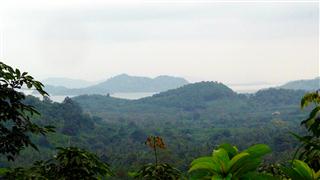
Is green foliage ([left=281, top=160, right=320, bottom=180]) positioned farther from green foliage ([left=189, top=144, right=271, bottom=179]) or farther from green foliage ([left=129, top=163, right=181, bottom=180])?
green foliage ([left=129, top=163, right=181, bottom=180])

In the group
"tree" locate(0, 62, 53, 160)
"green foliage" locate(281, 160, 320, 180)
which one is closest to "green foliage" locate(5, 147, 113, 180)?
"tree" locate(0, 62, 53, 160)

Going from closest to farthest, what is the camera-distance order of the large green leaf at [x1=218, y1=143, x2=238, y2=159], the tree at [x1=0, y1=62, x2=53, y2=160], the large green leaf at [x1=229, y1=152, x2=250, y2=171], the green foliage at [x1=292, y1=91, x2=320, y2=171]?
1. the large green leaf at [x1=229, y1=152, x2=250, y2=171]
2. the large green leaf at [x1=218, y1=143, x2=238, y2=159]
3. the green foliage at [x1=292, y1=91, x2=320, y2=171]
4. the tree at [x1=0, y1=62, x2=53, y2=160]

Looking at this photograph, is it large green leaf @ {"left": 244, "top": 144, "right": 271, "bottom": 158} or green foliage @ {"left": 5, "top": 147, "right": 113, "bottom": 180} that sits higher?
large green leaf @ {"left": 244, "top": 144, "right": 271, "bottom": 158}

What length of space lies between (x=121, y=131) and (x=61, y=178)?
184 metres

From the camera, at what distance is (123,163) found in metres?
116

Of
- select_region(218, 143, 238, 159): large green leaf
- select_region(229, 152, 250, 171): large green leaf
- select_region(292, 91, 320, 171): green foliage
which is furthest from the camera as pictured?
select_region(292, 91, 320, 171): green foliage

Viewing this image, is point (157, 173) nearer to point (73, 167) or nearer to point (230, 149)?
point (73, 167)

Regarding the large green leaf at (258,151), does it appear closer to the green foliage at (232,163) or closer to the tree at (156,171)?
the green foliage at (232,163)

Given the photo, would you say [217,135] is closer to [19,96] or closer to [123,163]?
[123,163]

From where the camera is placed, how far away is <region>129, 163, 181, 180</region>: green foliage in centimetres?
741

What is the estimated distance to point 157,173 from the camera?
7.62 metres

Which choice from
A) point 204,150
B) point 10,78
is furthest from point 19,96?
point 204,150

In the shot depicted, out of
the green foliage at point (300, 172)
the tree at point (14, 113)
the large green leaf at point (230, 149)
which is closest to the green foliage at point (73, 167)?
the tree at point (14, 113)

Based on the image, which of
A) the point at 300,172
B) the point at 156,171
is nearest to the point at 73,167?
the point at 156,171
